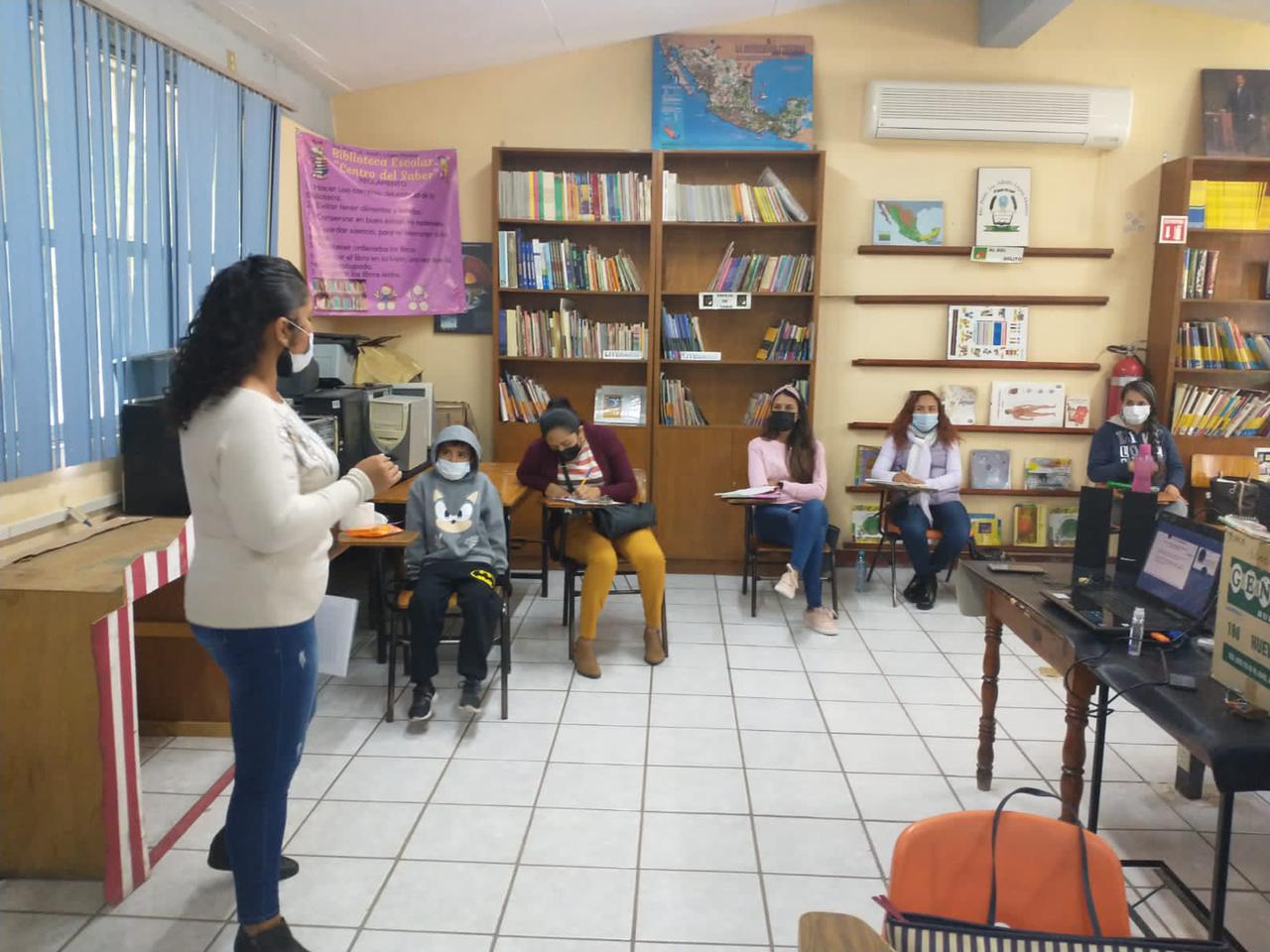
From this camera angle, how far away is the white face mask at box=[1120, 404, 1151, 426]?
4.86m

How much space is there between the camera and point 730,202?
17.5ft

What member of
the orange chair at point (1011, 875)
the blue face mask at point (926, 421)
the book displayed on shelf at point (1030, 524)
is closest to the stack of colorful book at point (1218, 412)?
the book displayed on shelf at point (1030, 524)

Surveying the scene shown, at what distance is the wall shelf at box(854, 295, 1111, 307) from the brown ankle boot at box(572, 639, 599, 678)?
112 inches

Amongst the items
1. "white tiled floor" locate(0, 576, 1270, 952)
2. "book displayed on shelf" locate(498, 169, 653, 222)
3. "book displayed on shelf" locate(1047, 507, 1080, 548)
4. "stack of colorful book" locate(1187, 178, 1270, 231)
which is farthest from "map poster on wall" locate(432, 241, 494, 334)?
"stack of colorful book" locate(1187, 178, 1270, 231)

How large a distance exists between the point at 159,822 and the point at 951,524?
394 cm

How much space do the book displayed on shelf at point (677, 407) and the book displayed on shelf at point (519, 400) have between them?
0.73 metres

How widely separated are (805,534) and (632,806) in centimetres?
219

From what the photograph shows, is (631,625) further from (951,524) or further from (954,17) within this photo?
(954,17)

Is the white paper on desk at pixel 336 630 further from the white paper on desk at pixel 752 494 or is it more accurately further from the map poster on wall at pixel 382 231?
the map poster on wall at pixel 382 231

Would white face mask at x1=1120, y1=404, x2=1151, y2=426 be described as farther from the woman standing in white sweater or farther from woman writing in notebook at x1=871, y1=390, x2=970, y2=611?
the woman standing in white sweater

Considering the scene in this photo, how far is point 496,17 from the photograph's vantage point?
15.0ft

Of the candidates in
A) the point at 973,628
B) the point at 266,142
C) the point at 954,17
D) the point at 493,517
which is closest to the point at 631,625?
the point at 493,517

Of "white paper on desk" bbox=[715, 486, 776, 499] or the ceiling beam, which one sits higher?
the ceiling beam

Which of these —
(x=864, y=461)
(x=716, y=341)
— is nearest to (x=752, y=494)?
(x=864, y=461)
